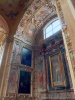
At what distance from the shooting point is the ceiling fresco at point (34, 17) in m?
7.00

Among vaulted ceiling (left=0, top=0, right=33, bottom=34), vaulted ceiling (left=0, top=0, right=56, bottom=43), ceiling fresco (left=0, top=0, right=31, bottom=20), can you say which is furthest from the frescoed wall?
ceiling fresco (left=0, top=0, right=31, bottom=20)

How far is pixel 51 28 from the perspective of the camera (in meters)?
7.55

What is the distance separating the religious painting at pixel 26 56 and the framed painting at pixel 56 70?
186 centimetres

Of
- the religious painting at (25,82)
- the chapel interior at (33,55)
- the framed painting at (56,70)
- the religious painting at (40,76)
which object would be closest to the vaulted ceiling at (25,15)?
the chapel interior at (33,55)

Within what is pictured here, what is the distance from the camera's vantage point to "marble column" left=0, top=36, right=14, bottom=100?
17.9ft

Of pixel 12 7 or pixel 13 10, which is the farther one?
pixel 13 10

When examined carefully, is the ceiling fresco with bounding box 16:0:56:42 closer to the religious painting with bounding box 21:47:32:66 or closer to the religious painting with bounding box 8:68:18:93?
the religious painting with bounding box 21:47:32:66

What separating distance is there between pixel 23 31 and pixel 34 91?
4.80 meters

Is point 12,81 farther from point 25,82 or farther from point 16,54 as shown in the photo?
point 16,54

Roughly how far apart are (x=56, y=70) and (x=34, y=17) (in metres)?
4.78

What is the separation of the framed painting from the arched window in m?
2.09

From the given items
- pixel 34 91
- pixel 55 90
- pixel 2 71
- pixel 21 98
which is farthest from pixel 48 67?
pixel 2 71

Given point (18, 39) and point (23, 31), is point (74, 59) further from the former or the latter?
point (23, 31)

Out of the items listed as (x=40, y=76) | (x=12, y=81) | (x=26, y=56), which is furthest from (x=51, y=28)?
(x=12, y=81)
